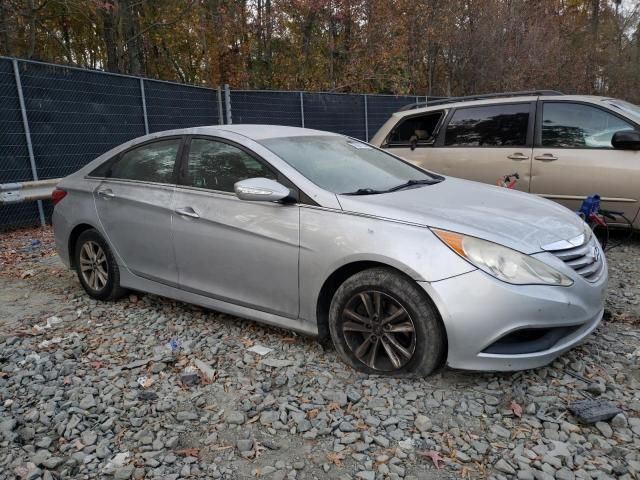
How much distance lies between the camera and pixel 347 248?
306cm

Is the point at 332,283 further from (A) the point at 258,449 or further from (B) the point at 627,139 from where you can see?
(B) the point at 627,139

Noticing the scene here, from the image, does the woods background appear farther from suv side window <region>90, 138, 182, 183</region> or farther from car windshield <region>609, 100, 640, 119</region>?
car windshield <region>609, 100, 640, 119</region>

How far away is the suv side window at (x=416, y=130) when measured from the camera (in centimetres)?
688

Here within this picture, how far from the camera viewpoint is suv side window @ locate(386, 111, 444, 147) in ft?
22.6

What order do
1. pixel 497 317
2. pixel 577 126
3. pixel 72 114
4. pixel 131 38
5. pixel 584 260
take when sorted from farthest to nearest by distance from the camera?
1. pixel 131 38
2. pixel 72 114
3. pixel 577 126
4. pixel 584 260
5. pixel 497 317

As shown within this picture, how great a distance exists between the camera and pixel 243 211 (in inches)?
139

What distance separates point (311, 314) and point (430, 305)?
2.61ft

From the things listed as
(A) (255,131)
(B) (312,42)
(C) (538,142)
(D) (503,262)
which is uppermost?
(B) (312,42)

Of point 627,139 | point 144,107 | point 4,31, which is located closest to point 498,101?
point 627,139

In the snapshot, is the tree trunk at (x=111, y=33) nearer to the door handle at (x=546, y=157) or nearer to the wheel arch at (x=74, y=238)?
the wheel arch at (x=74, y=238)

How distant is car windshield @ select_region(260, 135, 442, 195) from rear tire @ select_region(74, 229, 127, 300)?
5.88ft

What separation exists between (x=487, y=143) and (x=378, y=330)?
418 centimetres

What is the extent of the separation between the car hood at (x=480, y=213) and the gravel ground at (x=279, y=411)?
0.80 m

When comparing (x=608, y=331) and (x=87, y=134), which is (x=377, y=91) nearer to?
(x=87, y=134)
